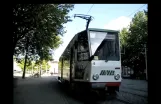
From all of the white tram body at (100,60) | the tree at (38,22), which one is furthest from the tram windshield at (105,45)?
the tree at (38,22)

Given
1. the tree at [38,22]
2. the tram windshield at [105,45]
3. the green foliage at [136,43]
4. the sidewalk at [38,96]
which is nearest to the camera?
the tram windshield at [105,45]

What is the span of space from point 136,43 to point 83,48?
117ft

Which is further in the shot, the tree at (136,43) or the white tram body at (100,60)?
the tree at (136,43)

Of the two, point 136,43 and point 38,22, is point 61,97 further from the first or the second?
point 136,43

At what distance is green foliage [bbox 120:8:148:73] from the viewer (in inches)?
1910

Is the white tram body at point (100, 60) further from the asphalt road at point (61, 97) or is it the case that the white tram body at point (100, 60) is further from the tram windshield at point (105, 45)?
the asphalt road at point (61, 97)

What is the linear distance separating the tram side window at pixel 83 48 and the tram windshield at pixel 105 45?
439mm

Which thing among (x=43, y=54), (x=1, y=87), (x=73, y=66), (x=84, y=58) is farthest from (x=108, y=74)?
(x=43, y=54)

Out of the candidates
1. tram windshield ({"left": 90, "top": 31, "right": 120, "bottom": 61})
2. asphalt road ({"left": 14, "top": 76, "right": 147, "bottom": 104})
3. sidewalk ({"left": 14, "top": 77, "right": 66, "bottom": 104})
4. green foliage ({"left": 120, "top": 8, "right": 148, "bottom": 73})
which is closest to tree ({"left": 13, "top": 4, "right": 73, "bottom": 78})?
sidewalk ({"left": 14, "top": 77, "right": 66, "bottom": 104})

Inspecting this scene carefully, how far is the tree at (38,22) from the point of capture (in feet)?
66.5

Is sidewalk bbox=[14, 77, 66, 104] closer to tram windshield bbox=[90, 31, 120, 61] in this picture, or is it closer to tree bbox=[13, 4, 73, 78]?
tram windshield bbox=[90, 31, 120, 61]

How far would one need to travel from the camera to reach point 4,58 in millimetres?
5516

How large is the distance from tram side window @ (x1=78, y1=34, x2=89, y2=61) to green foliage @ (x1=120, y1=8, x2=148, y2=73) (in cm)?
3355
